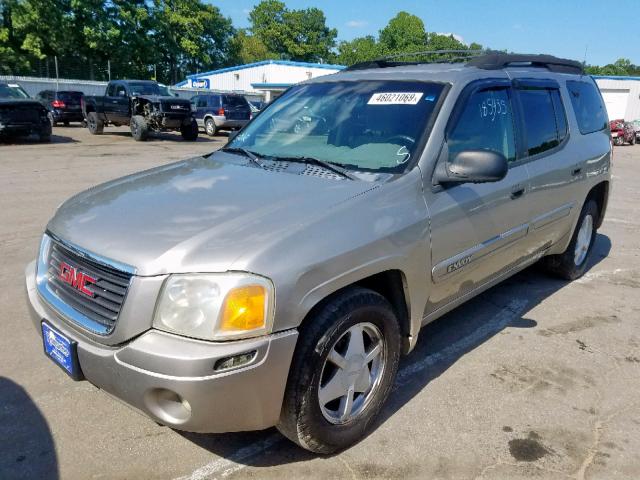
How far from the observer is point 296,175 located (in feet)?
9.32

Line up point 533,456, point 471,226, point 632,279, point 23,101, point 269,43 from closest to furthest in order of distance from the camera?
point 533,456 → point 471,226 → point 632,279 → point 23,101 → point 269,43

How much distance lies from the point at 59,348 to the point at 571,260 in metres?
4.32

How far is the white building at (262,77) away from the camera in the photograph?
135 feet

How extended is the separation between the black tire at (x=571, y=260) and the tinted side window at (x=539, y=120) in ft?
3.50

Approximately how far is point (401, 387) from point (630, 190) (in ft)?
35.2

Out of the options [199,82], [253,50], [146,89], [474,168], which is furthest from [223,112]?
[253,50]

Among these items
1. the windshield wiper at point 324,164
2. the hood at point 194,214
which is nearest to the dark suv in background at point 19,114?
the hood at point 194,214

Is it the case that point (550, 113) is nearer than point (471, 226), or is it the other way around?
point (471, 226)

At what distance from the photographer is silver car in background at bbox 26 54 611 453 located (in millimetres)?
2012

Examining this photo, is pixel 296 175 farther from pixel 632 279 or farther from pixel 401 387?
pixel 632 279

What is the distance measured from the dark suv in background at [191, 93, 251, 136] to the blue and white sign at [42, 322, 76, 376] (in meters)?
20.4

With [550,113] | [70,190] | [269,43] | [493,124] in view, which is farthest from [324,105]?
[269,43]

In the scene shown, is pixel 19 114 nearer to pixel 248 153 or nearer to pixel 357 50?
pixel 248 153

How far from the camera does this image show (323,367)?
227 centimetres
